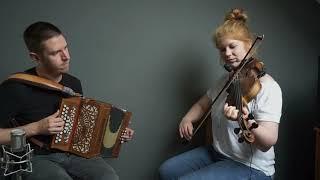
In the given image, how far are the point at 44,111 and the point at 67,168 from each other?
0.84ft

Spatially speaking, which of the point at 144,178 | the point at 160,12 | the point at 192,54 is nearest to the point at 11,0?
the point at 160,12

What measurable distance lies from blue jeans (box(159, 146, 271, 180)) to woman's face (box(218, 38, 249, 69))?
1.33ft

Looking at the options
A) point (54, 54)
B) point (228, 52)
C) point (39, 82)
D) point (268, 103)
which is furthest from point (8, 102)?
point (268, 103)

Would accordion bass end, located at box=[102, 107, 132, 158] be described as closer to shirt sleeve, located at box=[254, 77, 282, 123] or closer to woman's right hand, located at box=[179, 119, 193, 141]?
woman's right hand, located at box=[179, 119, 193, 141]

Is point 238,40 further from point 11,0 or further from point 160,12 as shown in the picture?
point 11,0

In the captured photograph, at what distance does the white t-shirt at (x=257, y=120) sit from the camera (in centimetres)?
147

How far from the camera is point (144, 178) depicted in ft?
7.06

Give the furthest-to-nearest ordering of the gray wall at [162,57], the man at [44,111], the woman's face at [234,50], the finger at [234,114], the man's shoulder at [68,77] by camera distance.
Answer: the gray wall at [162,57], the man's shoulder at [68,77], the woman's face at [234,50], the man at [44,111], the finger at [234,114]

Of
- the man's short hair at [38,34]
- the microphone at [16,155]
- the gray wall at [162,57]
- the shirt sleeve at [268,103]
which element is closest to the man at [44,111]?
the man's short hair at [38,34]

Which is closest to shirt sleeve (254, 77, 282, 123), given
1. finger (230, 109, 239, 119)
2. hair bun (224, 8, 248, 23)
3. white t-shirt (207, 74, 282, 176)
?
white t-shirt (207, 74, 282, 176)

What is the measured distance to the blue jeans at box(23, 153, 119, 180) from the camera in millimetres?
1466

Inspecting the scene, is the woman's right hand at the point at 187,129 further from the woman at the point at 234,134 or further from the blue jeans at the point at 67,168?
the blue jeans at the point at 67,168

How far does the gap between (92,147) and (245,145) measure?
24.6 inches

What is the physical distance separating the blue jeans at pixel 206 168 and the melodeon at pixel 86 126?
0.32 meters
